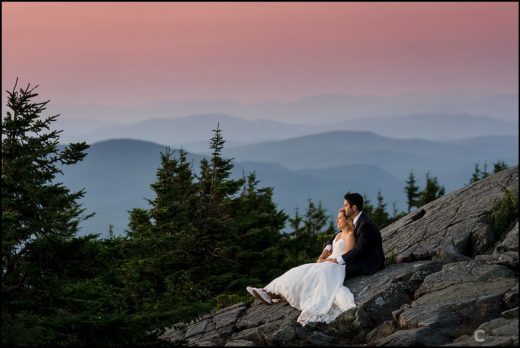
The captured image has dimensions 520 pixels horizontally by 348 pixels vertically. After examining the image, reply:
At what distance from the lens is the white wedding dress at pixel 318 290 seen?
1251 cm

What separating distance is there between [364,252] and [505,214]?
343 centimetres

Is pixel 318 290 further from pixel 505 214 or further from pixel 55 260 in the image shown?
pixel 55 260

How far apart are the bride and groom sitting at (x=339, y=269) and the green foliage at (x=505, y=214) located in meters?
2.75

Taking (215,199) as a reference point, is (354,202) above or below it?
below

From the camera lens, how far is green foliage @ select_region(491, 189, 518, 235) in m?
13.8

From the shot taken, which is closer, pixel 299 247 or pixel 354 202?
pixel 354 202

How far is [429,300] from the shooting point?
1156cm

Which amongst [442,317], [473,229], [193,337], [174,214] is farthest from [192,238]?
[442,317]

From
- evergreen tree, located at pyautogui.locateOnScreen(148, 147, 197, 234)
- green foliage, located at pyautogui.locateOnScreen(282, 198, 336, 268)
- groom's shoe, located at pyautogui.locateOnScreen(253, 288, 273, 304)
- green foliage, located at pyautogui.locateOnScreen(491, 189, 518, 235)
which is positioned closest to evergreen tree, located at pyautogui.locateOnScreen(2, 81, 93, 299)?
groom's shoe, located at pyautogui.locateOnScreen(253, 288, 273, 304)

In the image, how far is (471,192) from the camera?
16828 mm

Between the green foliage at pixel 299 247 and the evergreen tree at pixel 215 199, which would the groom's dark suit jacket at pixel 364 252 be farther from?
the evergreen tree at pixel 215 199

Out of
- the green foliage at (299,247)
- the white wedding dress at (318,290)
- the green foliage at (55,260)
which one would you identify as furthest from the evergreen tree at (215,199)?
the white wedding dress at (318,290)

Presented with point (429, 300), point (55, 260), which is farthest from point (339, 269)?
point (55, 260)

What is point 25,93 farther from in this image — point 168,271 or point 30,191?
point 168,271
